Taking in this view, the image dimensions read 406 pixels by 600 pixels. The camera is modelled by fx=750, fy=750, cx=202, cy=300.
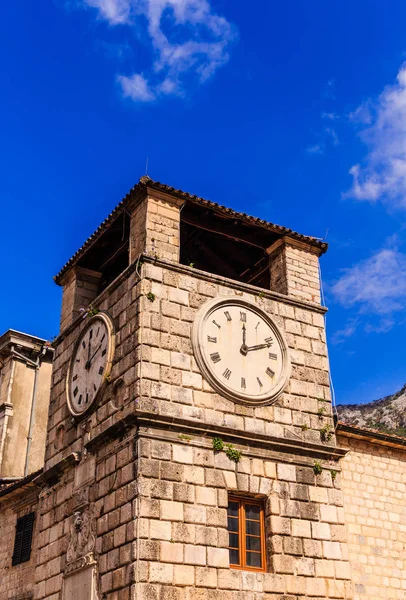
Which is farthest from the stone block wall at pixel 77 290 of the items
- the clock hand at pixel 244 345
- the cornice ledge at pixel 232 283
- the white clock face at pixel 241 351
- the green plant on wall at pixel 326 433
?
the green plant on wall at pixel 326 433

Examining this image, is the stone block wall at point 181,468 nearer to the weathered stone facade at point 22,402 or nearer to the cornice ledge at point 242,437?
the cornice ledge at point 242,437

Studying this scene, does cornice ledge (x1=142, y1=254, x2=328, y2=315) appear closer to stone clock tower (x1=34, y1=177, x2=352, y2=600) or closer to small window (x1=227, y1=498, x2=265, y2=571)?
stone clock tower (x1=34, y1=177, x2=352, y2=600)

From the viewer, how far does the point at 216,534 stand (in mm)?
10180

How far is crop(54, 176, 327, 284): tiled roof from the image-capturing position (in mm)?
12430

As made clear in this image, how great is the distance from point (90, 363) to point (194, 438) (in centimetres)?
260

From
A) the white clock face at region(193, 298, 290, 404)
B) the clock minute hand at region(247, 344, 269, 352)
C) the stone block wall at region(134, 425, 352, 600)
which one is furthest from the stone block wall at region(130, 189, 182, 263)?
the stone block wall at region(134, 425, 352, 600)

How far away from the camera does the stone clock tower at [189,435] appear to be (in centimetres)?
1002

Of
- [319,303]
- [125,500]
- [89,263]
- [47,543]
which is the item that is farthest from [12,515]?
[319,303]

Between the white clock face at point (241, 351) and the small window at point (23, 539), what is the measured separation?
6.34 m

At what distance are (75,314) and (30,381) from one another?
337 inches

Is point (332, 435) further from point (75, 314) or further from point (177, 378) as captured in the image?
point (75, 314)

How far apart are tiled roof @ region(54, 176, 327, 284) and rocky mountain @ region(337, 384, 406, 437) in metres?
Answer: 25.9

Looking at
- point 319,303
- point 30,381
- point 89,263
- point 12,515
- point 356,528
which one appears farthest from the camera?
point 30,381

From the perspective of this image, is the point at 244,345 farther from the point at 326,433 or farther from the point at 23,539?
the point at 23,539
